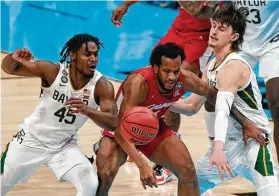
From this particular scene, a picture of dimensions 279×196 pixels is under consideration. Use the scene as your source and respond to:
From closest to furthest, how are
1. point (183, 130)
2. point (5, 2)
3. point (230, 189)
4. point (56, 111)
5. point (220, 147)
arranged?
point (220, 147) < point (56, 111) < point (230, 189) < point (183, 130) < point (5, 2)

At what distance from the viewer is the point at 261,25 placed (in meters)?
9.27

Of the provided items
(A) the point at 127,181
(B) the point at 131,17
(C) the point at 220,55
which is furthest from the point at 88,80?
(B) the point at 131,17

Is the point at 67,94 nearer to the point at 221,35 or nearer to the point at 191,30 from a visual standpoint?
the point at 221,35

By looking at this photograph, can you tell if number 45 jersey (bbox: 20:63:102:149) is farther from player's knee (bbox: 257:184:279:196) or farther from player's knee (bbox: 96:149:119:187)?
player's knee (bbox: 257:184:279:196)

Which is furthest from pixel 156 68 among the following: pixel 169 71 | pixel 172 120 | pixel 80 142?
pixel 80 142

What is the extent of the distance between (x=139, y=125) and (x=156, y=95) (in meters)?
0.47

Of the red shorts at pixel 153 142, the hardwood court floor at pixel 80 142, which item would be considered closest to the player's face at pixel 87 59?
the red shorts at pixel 153 142

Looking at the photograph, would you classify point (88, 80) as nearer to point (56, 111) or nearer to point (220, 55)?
point (56, 111)

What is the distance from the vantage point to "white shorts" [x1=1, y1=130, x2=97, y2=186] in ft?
23.1

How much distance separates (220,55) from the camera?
7.23 metres

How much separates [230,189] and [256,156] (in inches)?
56.0

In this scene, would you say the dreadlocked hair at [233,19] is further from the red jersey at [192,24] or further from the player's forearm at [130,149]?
the red jersey at [192,24]

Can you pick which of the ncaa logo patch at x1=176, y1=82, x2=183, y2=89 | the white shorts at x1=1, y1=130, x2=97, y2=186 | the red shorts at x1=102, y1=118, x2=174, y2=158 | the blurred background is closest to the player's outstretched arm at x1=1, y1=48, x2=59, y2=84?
the white shorts at x1=1, y1=130, x2=97, y2=186

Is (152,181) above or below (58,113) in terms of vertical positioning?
below
